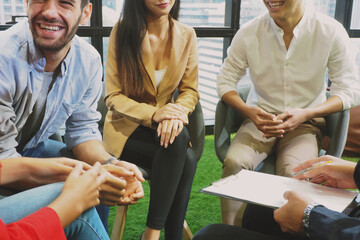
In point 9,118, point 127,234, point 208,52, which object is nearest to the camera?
point 9,118

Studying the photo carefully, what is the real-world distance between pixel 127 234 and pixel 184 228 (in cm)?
38

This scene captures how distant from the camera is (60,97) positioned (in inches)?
76.8

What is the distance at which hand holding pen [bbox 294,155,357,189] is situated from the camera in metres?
1.52

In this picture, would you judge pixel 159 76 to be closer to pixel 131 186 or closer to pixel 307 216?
pixel 131 186

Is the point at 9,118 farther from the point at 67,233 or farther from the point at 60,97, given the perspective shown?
the point at 67,233

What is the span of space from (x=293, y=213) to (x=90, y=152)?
1.09 meters

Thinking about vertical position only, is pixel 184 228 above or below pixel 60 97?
below

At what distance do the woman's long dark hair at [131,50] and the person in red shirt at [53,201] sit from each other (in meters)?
0.81

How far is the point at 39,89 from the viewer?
1835mm

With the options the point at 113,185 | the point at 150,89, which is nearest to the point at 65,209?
the point at 113,185

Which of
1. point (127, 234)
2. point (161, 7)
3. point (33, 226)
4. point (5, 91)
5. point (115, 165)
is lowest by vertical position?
point (127, 234)

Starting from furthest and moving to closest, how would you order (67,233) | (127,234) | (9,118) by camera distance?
(127,234)
(9,118)
(67,233)

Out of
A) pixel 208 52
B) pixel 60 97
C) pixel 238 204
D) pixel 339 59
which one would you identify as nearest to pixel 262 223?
pixel 238 204

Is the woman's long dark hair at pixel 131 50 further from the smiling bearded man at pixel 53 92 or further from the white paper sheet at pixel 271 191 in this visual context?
the white paper sheet at pixel 271 191
